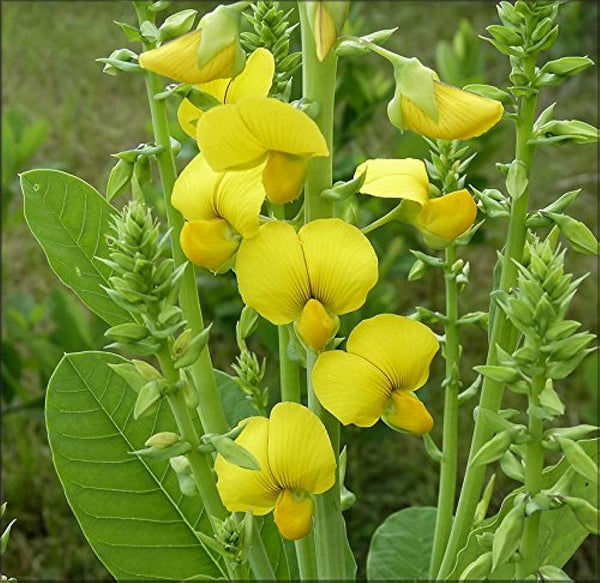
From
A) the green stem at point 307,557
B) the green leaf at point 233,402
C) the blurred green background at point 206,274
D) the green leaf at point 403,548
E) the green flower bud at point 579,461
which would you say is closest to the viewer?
the green flower bud at point 579,461

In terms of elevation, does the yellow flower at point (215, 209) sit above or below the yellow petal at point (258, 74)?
below

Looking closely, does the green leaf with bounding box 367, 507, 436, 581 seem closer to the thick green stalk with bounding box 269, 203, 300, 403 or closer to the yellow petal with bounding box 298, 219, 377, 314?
the thick green stalk with bounding box 269, 203, 300, 403

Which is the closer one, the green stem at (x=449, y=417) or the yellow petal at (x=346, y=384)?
the yellow petal at (x=346, y=384)

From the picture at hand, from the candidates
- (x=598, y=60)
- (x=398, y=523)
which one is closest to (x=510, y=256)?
(x=398, y=523)

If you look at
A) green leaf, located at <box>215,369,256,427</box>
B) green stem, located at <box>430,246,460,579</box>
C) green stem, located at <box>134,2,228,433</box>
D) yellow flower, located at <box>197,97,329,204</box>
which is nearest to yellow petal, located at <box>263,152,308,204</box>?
yellow flower, located at <box>197,97,329,204</box>

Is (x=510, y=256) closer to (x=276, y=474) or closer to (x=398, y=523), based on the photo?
(x=276, y=474)

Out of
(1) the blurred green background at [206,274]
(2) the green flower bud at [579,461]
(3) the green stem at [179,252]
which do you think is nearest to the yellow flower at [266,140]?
(3) the green stem at [179,252]

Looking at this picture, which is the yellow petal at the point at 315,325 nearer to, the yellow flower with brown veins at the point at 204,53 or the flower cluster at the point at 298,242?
the flower cluster at the point at 298,242
